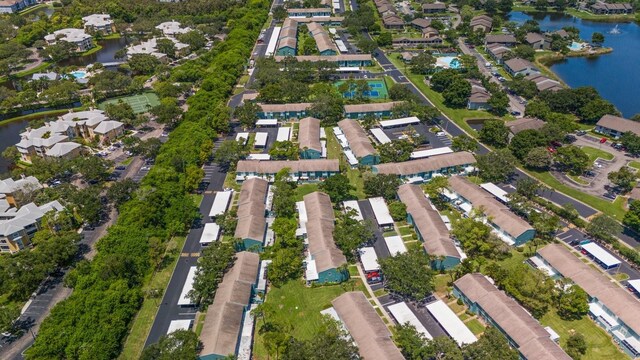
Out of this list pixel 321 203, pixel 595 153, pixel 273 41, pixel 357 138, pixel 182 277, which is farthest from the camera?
pixel 273 41

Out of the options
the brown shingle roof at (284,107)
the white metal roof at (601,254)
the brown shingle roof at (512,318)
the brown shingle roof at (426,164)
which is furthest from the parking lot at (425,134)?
the brown shingle roof at (512,318)

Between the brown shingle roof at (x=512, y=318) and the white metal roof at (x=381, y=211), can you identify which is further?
the white metal roof at (x=381, y=211)

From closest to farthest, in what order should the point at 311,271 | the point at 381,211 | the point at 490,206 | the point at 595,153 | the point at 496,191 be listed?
the point at 311,271 < the point at 490,206 < the point at 381,211 < the point at 496,191 < the point at 595,153

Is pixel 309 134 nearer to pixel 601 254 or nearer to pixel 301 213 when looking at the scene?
pixel 301 213

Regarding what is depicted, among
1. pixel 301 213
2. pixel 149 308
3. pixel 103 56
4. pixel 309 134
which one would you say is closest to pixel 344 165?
pixel 309 134

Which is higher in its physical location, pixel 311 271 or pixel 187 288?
pixel 311 271

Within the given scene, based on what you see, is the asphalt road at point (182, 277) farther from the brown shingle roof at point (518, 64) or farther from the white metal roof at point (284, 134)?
the brown shingle roof at point (518, 64)

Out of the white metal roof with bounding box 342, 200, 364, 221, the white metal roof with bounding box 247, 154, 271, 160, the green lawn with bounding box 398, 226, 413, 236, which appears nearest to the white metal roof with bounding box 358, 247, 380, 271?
the green lawn with bounding box 398, 226, 413, 236
